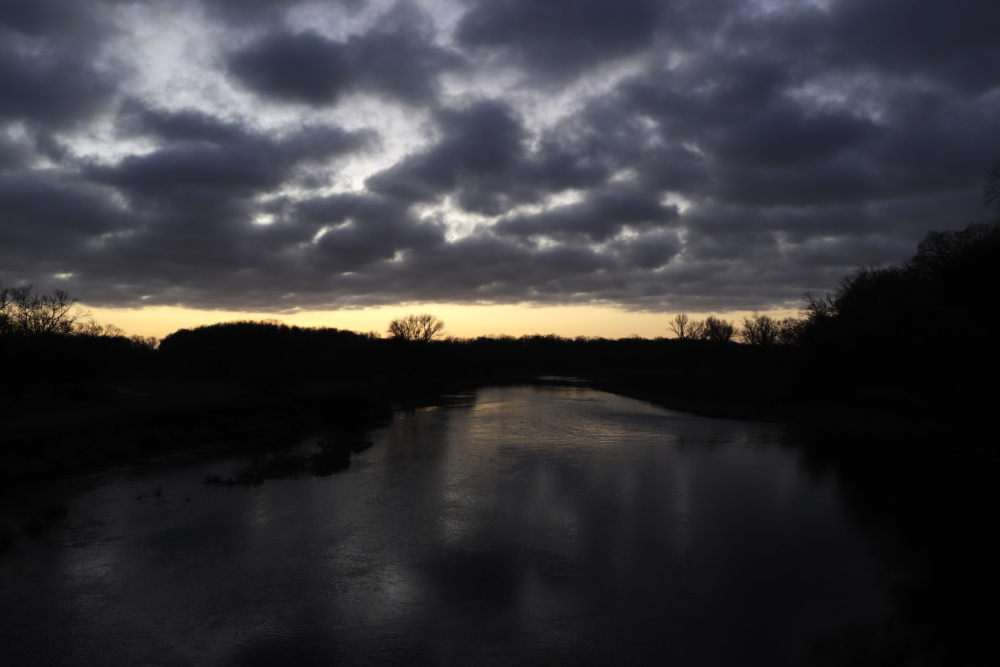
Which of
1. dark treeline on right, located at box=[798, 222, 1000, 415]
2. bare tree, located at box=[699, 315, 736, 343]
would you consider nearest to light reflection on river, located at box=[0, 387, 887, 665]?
dark treeline on right, located at box=[798, 222, 1000, 415]

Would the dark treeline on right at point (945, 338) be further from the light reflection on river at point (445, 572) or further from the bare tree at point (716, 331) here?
the bare tree at point (716, 331)

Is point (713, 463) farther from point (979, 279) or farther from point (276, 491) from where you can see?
point (276, 491)

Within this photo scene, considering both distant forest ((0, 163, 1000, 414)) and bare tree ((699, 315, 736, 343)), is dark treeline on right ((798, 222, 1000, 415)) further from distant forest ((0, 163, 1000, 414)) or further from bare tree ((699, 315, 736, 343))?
bare tree ((699, 315, 736, 343))

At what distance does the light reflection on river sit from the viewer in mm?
8695

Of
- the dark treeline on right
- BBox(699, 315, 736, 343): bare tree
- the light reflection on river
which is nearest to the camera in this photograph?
the light reflection on river

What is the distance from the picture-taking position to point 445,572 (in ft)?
38.0

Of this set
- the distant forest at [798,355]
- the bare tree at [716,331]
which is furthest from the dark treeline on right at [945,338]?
the bare tree at [716,331]

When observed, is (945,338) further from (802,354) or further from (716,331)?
(716,331)

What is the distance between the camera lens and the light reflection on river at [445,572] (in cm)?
870

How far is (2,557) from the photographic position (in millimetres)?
12406

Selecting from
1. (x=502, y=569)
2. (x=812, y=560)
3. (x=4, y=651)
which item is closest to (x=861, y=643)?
(x=812, y=560)

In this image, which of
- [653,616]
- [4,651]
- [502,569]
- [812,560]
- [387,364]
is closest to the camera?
[4,651]

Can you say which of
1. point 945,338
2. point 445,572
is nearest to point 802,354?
point 945,338

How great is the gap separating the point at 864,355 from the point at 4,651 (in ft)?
91.0
